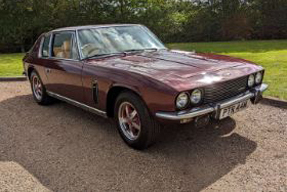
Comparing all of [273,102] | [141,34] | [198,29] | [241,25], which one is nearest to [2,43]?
[198,29]

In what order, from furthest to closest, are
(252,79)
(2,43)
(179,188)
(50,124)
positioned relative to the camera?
(2,43) → (50,124) → (252,79) → (179,188)

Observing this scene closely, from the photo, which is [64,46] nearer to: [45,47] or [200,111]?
[45,47]

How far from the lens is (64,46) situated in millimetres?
4953

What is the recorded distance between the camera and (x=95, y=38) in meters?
4.57

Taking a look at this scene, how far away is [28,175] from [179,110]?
1.89 meters

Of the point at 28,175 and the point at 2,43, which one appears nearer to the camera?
the point at 28,175

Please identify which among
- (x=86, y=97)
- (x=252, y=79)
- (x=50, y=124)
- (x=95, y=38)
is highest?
(x=95, y=38)

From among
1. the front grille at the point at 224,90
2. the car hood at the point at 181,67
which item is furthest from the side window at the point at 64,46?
the front grille at the point at 224,90

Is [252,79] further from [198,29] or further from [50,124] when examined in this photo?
[198,29]

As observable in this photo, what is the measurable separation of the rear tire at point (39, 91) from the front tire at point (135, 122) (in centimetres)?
247

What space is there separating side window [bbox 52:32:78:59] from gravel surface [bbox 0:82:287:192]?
3.71 ft

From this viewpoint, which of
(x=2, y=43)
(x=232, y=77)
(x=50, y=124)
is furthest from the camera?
(x=2, y=43)

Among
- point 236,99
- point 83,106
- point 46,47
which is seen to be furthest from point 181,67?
point 46,47

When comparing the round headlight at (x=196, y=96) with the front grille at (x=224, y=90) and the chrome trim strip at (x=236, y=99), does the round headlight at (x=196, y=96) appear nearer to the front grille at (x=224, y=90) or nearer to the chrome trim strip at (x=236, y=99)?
the front grille at (x=224, y=90)
